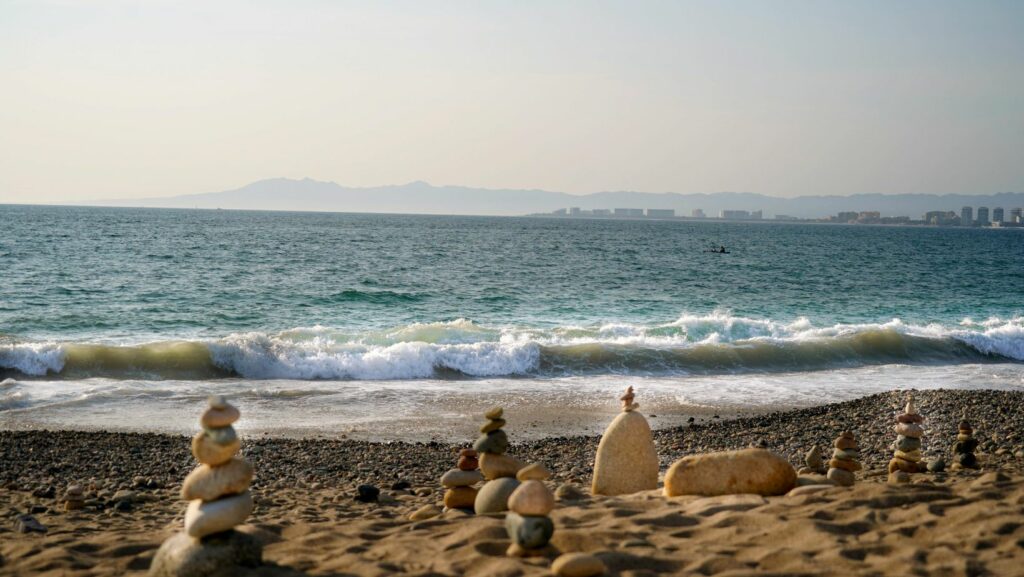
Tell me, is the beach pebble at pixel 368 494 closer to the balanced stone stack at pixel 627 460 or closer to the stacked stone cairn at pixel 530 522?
the balanced stone stack at pixel 627 460

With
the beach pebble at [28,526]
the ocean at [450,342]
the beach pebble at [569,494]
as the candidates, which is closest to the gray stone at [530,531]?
the beach pebble at [569,494]

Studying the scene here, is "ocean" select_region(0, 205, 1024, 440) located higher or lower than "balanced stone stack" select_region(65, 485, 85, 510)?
lower

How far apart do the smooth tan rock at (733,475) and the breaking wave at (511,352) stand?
13.6 metres

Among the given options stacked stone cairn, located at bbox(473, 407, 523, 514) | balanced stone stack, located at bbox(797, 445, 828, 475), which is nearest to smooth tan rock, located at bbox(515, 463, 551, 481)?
stacked stone cairn, located at bbox(473, 407, 523, 514)

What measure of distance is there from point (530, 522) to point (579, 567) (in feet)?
2.14

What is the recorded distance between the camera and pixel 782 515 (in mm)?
6879

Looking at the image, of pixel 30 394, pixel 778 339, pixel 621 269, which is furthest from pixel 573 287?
pixel 30 394

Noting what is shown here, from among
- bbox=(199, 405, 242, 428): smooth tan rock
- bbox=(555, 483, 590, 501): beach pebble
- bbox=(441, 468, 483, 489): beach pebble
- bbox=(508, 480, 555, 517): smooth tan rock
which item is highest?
bbox=(199, 405, 242, 428): smooth tan rock

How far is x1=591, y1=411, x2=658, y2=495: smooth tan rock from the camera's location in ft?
28.5

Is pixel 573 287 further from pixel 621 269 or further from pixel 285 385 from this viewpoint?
pixel 285 385

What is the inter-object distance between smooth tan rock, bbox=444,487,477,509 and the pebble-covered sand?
562 mm

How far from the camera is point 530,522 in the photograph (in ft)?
20.0

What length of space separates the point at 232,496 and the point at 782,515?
13.8 ft

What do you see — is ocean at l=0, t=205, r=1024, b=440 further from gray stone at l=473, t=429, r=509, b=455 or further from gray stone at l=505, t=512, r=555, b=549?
gray stone at l=505, t=512, r=555, b=549
